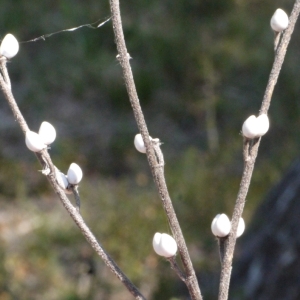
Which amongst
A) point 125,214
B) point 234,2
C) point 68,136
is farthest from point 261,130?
point 234,2

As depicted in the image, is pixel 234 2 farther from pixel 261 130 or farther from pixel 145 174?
pixel 261 130

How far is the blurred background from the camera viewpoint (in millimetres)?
2477

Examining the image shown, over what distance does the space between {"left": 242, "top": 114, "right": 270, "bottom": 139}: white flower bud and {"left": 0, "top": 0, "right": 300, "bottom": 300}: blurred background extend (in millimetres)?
1605

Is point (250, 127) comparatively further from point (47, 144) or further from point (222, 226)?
point (47, 144)

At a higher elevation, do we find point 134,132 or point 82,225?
point 134,132

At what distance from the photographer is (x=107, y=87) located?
3.77m

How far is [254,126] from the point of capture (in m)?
0.63

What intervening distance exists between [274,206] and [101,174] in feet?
4.28

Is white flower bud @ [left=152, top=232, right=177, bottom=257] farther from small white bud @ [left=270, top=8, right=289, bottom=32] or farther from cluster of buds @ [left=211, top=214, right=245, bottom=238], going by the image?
small white bud @ [left=270, top=8, right=289, bottom=32]

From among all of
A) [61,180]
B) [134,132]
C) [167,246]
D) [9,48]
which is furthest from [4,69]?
[134,132]

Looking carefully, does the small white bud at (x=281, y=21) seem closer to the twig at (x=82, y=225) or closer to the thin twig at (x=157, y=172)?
the thin twig at (x=157, y=172)

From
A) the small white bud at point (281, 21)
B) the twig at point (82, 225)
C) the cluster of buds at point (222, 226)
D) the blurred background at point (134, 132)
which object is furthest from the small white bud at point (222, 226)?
the blurred background at point (134, 132)

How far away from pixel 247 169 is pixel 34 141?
22cm

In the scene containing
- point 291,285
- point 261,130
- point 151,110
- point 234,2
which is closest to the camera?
point 261,130
